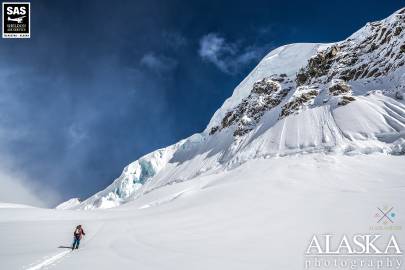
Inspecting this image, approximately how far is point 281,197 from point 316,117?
43.6 meters

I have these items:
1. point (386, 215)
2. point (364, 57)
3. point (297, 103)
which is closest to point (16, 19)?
point (386, 215)

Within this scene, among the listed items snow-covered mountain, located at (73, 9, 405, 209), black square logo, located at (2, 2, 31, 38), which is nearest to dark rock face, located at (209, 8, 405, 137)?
snow-covered mountain, located at (73, 9, 405, 209)

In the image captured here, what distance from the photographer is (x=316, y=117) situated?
68875 millimetres

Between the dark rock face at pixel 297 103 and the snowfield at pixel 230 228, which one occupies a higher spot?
the dark rock face at pixel 297 103

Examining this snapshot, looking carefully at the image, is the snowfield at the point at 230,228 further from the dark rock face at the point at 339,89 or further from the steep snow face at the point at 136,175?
the steep snow face at the point at 136,175

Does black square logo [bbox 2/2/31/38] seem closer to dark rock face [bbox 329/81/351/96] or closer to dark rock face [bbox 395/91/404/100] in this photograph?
dark rock face [bbox 395/91/404/100]

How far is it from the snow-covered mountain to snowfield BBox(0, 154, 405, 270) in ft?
60.7

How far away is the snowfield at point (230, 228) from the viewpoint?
41.8ft

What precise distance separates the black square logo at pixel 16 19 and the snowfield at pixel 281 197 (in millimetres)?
13653

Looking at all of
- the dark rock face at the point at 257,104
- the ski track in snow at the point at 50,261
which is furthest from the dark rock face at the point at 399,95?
the ski track in snow at the point at 50,261

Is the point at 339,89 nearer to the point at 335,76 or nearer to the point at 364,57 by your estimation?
the point at 335,76

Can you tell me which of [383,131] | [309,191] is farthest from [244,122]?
[309,191]

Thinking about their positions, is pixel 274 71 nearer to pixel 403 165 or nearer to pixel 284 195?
pixel 403 165

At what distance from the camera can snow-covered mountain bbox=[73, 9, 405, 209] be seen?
5697cm
